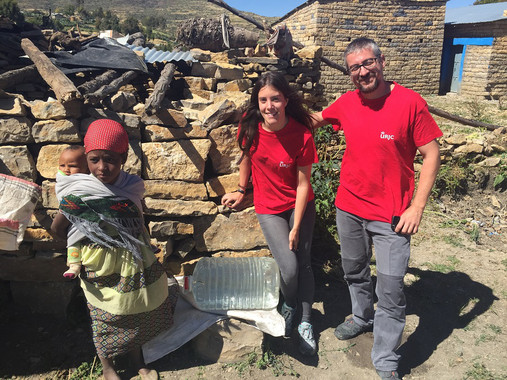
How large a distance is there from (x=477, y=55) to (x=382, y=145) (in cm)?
1569

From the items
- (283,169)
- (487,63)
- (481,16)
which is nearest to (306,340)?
(283,169)

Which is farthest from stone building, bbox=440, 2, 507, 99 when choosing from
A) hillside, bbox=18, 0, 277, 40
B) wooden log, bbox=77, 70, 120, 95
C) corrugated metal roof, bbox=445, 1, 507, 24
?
hillside, bbox=18, 0, 277, 40

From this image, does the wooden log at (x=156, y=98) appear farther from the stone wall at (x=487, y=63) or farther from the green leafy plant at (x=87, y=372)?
the stone wall at (x=487, y=63)

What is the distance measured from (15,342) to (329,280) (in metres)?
2.79

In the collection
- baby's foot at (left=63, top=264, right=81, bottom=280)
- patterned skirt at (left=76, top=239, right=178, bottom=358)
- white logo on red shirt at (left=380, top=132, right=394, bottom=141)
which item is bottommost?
patterned skirt at (left=76, top=239, right=178, bottom=358)

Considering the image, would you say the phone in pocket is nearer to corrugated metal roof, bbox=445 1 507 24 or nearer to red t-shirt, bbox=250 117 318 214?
red t-shirt, bbox=250 117 318 214

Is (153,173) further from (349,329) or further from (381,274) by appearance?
(349,329)

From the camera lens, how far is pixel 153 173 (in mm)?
3146

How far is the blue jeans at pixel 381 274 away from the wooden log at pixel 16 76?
3157 millimetres

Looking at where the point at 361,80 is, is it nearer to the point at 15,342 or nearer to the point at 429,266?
the point at 429,266

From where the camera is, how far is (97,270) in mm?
2336

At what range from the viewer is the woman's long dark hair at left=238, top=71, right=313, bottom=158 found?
8.27 feet

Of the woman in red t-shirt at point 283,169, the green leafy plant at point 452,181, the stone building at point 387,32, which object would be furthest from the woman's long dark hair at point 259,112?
the stone building at point 387,32

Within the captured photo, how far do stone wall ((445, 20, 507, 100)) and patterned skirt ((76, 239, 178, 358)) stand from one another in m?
15.7
